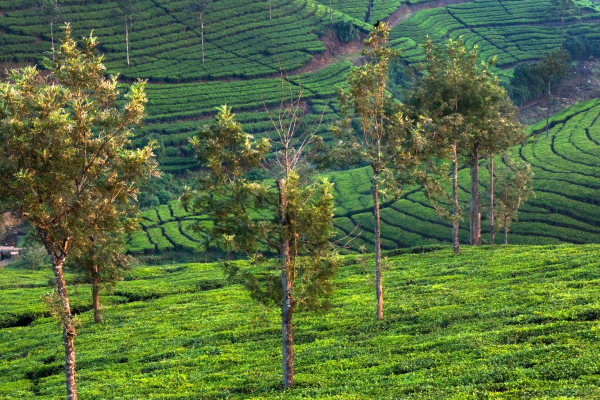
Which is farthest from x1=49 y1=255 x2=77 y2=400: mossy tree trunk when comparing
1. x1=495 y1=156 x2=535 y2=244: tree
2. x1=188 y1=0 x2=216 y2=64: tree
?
x1=188 y1=0 x2=216 y2=64: tree

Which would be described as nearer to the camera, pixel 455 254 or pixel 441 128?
pixel 441 128

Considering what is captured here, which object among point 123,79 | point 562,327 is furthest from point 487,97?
point 123,79

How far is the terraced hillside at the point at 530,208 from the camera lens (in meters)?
62.1

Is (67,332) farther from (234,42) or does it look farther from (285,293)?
(234,42)

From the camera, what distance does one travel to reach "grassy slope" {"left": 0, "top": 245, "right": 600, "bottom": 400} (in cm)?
1867

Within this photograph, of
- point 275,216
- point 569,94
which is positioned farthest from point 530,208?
point 569,94

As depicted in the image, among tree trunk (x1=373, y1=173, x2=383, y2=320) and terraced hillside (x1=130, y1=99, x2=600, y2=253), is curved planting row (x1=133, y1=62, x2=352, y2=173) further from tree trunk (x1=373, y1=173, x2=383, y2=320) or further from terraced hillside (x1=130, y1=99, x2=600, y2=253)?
tree trunk (x1=373, y1=173, x2=383, y2=320)

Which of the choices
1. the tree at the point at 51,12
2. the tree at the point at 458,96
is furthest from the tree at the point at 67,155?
the tree at the point at 51,12

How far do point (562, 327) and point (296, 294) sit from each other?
34.3 feet

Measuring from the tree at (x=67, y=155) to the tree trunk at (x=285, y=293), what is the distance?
5445mm

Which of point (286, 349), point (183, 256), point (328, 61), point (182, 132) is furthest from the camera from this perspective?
point (328, 61)

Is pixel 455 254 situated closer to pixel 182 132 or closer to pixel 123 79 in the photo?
Answer: pixel 182 132

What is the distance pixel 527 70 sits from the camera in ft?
372

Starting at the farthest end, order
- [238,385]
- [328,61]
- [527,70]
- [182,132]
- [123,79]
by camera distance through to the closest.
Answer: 1. [328,61]
2. [123,79]
3. [527,70]
4. [182,132]
5. [238,385]
